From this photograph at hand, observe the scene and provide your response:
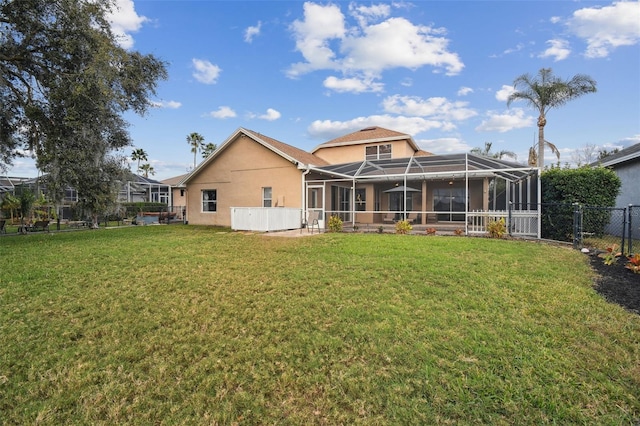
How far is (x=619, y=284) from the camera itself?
18.7ft

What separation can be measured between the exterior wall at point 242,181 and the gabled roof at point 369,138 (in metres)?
9.29

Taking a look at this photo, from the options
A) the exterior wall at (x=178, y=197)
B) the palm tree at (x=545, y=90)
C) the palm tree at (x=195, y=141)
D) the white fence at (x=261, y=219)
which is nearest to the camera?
the white fence at (x=261, y=219)

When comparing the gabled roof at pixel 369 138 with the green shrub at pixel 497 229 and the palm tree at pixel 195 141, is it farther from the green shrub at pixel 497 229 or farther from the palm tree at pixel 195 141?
the palm tree at pixel 195 141

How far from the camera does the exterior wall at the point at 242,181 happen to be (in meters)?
16.7

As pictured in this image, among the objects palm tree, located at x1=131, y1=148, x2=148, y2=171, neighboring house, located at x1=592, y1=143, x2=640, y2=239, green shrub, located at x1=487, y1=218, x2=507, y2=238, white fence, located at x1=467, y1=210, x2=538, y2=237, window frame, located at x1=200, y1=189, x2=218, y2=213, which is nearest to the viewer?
green shrub, located at x1=487, y1=218, x2=507, y2=238

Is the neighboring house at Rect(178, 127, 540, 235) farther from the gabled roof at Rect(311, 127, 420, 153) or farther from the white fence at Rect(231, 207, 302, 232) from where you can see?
the gabled roof at Rect(311, 127, 420, 153)

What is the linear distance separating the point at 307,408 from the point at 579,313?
4094 millimetres

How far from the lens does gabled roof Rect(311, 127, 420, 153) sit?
23.7m

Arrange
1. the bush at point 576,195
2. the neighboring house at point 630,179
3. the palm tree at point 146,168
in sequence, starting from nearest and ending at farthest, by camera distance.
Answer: the bush at point 576,195 → the neighboring house at point 630,179 → the palm tree at point 146,168

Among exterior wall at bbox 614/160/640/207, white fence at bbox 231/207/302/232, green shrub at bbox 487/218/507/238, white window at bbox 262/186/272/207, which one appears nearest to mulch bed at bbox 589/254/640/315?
green shrub at bbox 487/218/507/238

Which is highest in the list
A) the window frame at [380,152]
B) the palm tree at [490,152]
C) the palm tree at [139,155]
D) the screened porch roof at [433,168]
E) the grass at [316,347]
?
the palm tree at [139,155]

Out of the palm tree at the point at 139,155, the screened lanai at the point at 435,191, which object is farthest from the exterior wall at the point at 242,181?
the palm tree at the point at 139,155

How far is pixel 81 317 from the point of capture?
4.43 metres

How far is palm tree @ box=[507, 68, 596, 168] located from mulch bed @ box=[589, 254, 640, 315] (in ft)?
56.1
